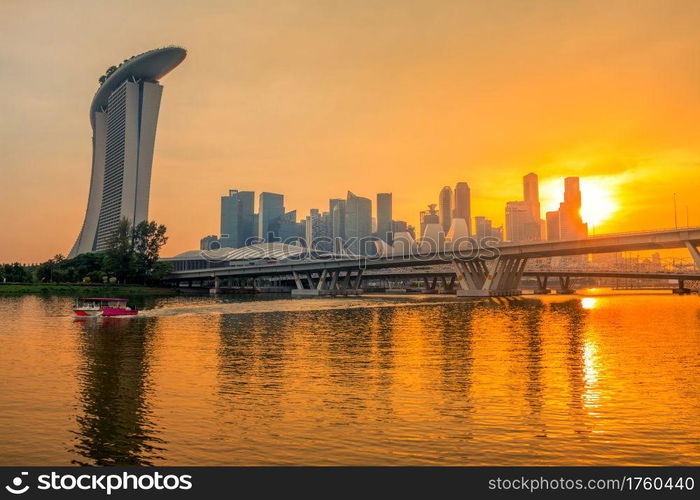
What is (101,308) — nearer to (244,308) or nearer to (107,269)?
(244,308)

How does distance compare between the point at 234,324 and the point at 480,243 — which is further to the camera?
the point at 480,243

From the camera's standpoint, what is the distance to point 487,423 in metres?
20.2

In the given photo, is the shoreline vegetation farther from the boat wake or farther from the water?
the water

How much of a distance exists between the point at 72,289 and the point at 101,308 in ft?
322

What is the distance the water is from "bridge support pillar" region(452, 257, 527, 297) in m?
119

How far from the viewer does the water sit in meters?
17.2

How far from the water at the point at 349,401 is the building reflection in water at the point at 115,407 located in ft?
0.29

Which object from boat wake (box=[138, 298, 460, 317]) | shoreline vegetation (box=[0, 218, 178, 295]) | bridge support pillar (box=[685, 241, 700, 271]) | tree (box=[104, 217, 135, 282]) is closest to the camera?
boat wake (box=[138, 298, 460, 317])
